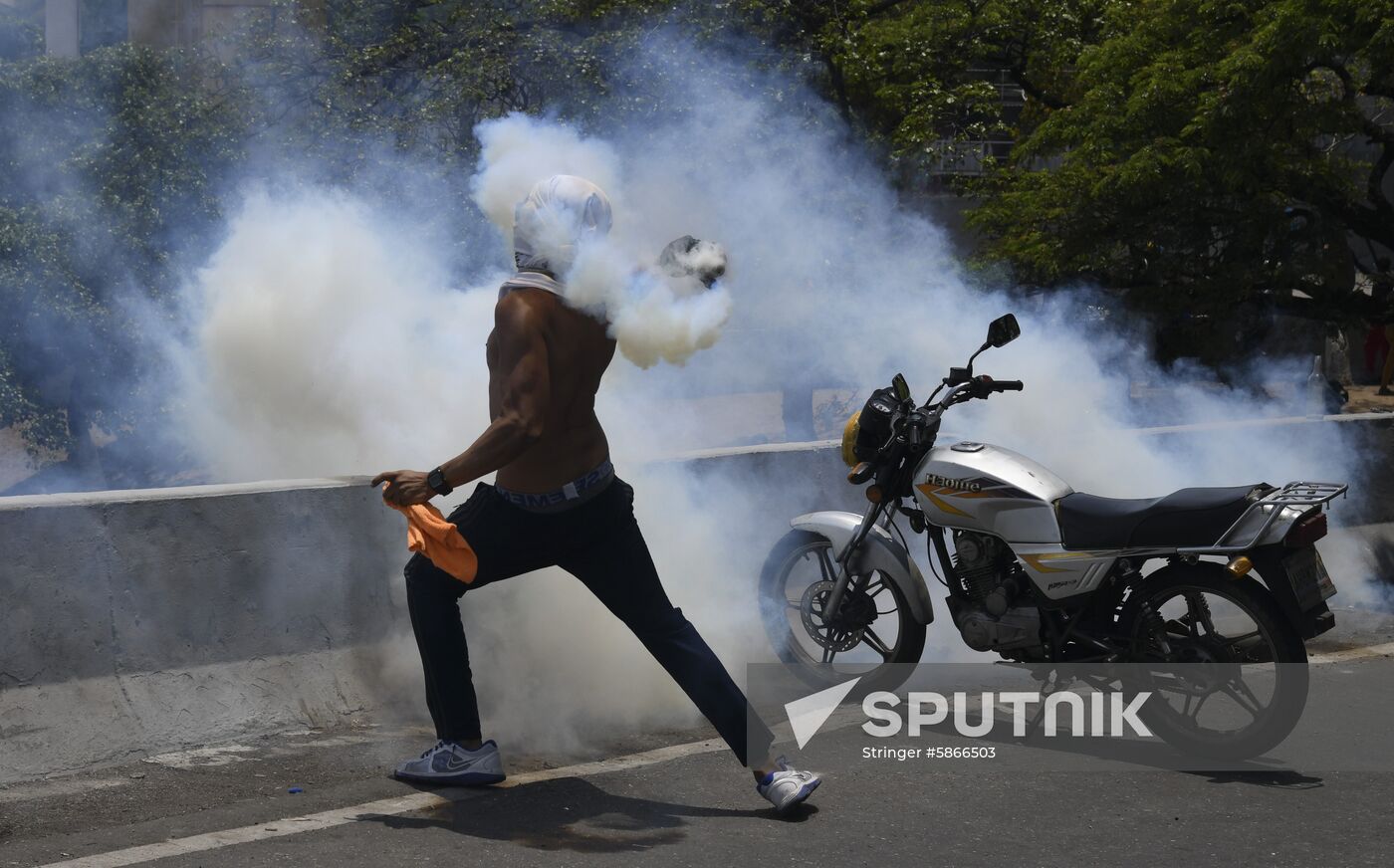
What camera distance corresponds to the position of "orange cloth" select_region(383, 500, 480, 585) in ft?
14.8

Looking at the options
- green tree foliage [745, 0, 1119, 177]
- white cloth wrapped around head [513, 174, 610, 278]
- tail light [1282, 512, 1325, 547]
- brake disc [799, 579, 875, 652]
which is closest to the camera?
white cloth wrapped around head [513, 174, 610, 278]

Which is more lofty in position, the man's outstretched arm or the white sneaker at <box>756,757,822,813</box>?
the man's outstretched arm

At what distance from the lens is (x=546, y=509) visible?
4.63m

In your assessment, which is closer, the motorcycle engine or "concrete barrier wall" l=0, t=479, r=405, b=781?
"concrete barrier wall" l=0, t=479, r=405, b=781

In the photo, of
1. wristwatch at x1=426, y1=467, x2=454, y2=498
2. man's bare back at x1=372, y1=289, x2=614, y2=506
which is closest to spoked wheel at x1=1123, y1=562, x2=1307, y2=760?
man's bare back at x1=372, y1=289, x2=614, y2=506

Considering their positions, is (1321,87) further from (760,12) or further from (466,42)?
(466,42)

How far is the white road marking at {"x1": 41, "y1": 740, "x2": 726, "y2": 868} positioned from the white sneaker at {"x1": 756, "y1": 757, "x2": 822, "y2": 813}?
26.8 inches

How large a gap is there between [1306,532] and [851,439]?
1718 millimetres

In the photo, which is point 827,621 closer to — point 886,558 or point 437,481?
point 886,558

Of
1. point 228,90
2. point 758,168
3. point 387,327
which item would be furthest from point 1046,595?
point 228,90

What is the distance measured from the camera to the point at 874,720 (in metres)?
5.69

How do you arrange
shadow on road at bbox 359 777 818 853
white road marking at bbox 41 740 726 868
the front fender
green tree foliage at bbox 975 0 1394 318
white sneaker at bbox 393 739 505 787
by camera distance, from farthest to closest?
green tree foliage at bbox 975 0 1394 318, the front fender, white sneaker at bbox 393 739 505 787, shadow on road at bbox 359 777 818 853, white road marking at bbox 41 740 726 868

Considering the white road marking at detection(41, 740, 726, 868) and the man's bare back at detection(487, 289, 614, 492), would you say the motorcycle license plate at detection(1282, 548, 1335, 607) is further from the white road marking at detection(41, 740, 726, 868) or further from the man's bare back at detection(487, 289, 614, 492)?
the man's bare back at detection(487, 289, 614, 492)

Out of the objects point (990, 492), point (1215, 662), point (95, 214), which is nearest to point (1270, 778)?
point (1215, 662)
